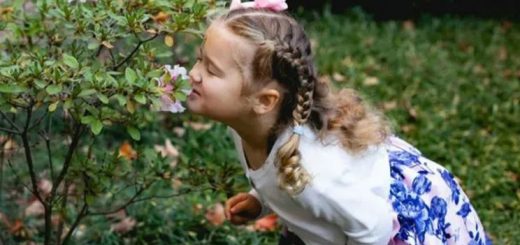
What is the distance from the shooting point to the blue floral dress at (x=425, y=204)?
2535mm

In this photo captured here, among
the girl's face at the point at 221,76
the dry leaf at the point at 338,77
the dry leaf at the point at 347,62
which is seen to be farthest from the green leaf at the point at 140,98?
the dry leaf at the point at 347,62

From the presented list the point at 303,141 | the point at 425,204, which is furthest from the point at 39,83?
the point at 425,204

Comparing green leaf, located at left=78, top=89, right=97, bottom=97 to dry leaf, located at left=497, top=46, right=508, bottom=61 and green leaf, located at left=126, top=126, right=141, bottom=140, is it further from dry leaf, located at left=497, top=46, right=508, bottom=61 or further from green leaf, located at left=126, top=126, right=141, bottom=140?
dry leaf, located at left=497, top=46, right=508, bottom=61

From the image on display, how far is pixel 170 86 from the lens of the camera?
2.39 m

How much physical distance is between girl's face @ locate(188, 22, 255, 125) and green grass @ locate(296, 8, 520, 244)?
5.42 ft

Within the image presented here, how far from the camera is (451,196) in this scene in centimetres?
268

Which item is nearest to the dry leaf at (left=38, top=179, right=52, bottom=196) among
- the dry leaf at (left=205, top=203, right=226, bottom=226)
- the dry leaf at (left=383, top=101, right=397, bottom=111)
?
the dry leaf at (left=205, top=203, right=226, bottom=226)

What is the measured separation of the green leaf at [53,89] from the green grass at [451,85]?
1947 millimetres

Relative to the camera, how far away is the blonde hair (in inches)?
89.9

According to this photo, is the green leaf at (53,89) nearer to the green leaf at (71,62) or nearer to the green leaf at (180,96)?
the green leaf at (71,62)

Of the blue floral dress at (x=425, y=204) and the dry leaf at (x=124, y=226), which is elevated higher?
the blue floral dress at (x=425, y=204)

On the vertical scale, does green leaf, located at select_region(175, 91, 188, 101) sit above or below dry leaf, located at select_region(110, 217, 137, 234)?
above

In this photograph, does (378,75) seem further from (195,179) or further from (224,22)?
(224,22)

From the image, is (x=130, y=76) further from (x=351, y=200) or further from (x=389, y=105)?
(x=389, y=105)
